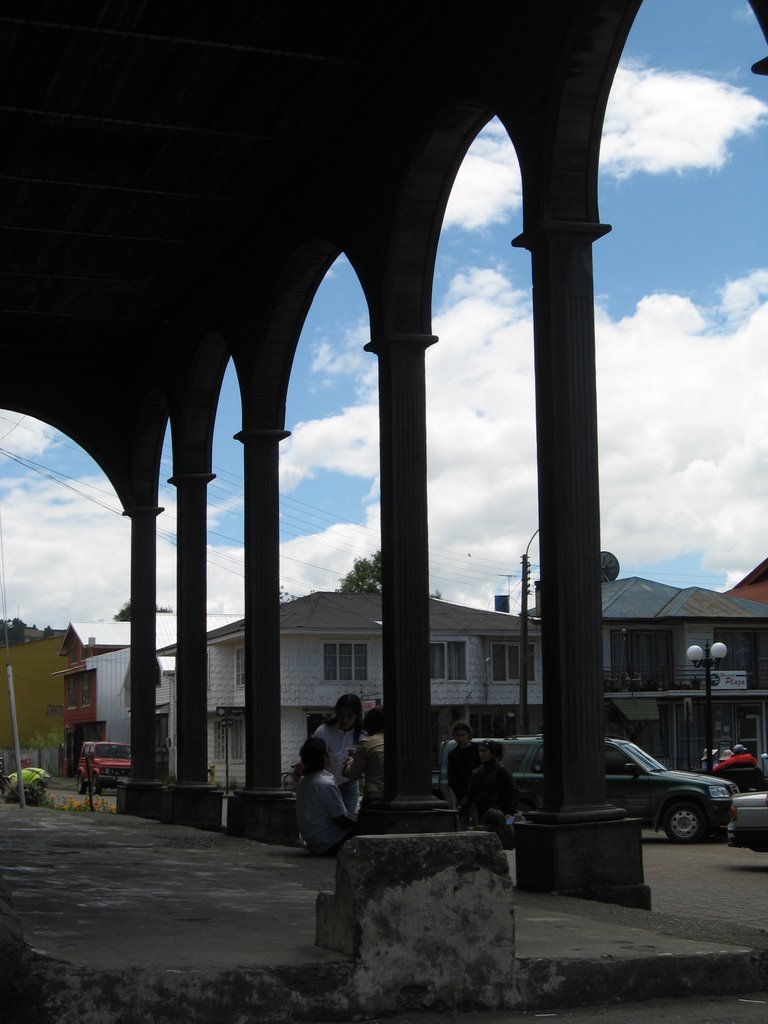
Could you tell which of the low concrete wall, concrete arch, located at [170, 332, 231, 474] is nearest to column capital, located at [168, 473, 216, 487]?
concrete arch, located at [170, 332, 231, 474]

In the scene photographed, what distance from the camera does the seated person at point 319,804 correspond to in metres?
11.1

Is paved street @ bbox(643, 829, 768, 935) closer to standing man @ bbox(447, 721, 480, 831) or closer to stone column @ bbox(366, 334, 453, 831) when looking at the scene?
standing man @ bbox(447, 721, 480, 831)

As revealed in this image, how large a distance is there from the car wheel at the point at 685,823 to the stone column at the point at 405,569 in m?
7.75

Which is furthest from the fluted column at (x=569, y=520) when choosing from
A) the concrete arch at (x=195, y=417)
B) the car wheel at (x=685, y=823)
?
the car wheel at (x=685, y=823)

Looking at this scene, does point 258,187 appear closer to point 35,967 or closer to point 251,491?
point 251,491

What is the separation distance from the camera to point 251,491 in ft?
51.0

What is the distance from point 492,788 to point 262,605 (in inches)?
148

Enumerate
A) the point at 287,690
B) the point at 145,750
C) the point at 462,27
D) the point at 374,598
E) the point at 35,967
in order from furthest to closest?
the point at 374,598
the point at 287,690
the point at 145,750
the point at 462,27
the point at 35,967

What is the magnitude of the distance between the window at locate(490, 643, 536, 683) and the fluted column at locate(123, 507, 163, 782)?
1206 inches

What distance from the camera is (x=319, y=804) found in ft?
37.1

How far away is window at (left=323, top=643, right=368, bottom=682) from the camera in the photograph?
48594 millimetres

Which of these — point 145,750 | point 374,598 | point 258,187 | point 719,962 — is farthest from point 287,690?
point 719,962

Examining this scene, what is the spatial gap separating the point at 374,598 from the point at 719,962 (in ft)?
153

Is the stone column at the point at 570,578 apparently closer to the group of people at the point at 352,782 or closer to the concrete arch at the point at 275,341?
the group of people at the point at 352,782
